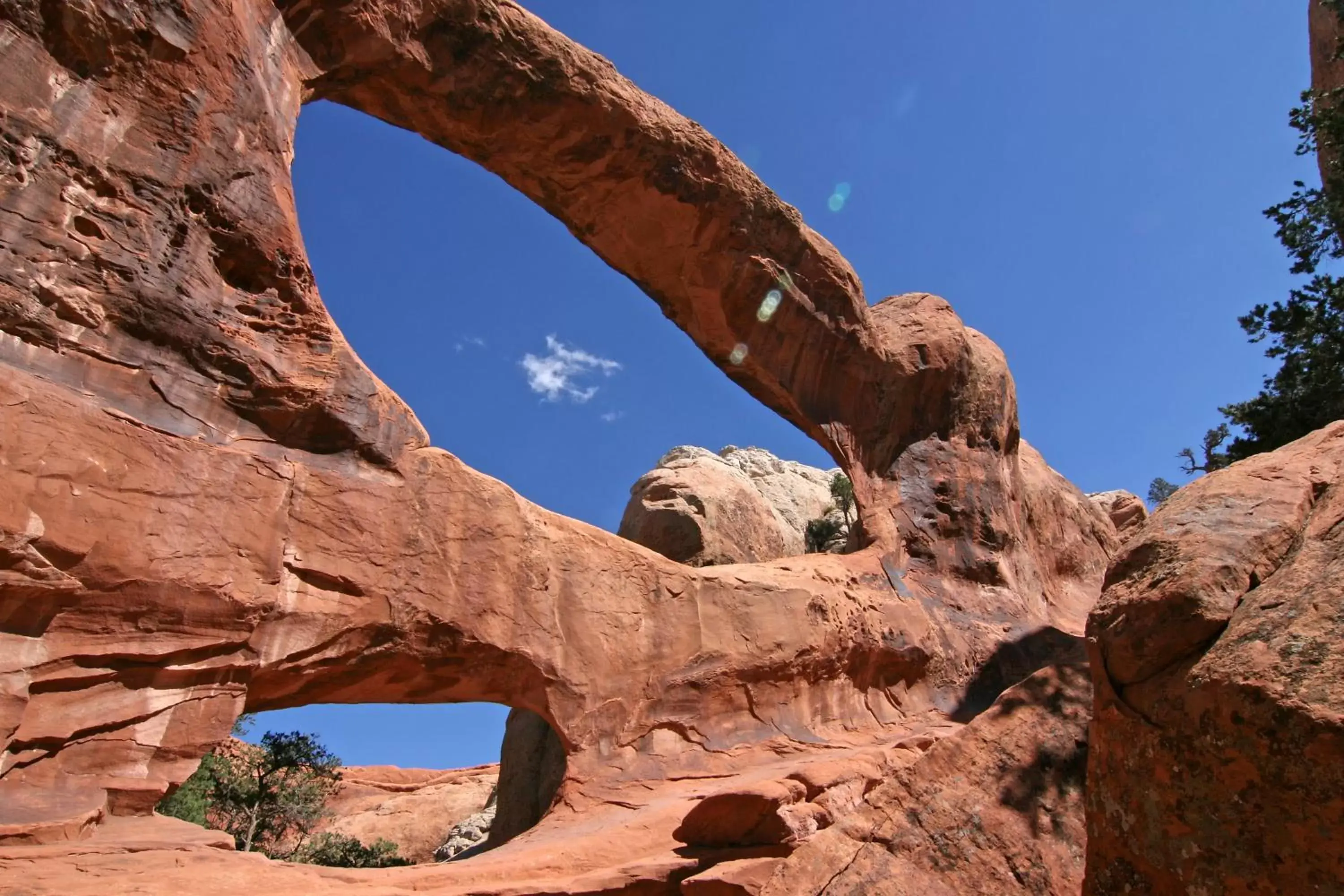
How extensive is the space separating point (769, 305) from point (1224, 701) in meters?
11.7

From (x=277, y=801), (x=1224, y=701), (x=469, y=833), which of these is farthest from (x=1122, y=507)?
(x=1224, y=701)

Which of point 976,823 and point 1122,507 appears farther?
point 1122,507

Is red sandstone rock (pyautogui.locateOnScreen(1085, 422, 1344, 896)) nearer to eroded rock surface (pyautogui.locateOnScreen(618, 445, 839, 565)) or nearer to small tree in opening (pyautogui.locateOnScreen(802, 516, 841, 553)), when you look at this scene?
eroded rock surface (pyautogui.locateOnScreen(618, 445, 839, 565))

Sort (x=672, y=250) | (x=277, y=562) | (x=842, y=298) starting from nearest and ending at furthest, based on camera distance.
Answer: (x=277, y=562)
(x=672, y=250)
(x=842, y=298)

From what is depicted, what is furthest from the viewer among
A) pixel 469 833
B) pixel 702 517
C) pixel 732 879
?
pixel 469 833

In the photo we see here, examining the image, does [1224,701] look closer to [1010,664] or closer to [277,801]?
[1010,664]

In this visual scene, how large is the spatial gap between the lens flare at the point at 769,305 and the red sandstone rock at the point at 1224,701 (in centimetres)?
1044

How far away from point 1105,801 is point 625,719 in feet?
22.7

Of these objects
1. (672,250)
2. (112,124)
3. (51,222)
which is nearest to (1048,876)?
(51,222)

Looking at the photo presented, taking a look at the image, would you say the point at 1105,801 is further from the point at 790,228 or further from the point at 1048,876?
the point at 790,228

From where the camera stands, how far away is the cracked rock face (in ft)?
20.9

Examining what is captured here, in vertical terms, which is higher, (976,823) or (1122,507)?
(1122,507)

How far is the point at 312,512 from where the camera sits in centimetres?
788

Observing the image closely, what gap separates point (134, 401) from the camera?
7.11 m
